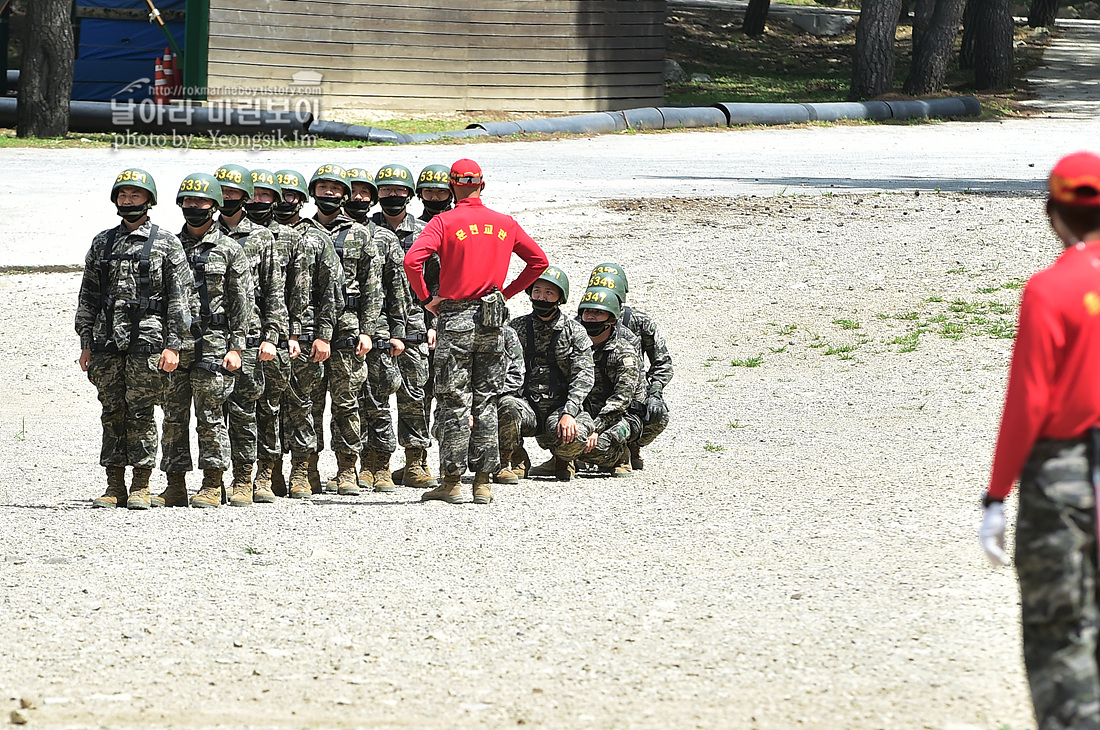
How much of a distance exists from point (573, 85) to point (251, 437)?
23.8 m

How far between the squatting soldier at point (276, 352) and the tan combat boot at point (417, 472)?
908 mm

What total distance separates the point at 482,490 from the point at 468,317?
1073mm

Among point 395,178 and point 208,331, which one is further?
point 395,178

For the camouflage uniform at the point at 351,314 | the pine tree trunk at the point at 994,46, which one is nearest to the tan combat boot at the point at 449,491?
the camouflage uniform at the point at 351,314

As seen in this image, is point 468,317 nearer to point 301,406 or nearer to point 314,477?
point 301,406

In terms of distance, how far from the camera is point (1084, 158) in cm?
422

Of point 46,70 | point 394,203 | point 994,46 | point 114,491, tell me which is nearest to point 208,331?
point 114,491

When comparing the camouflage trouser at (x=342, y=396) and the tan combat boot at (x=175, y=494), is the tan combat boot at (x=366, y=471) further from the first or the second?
the tan combat boot at (x=175, y=494)

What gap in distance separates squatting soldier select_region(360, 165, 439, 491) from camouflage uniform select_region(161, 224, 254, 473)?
1.10 metres

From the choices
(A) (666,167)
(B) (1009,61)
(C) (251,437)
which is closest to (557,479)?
(C) (251,437)

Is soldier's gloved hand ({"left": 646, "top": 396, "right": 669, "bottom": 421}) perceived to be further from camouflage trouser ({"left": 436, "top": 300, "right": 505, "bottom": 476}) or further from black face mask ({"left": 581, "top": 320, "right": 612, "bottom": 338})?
camouflage trouser ({"left": 436, "top": 300, "right": 505, "bottom": 476})

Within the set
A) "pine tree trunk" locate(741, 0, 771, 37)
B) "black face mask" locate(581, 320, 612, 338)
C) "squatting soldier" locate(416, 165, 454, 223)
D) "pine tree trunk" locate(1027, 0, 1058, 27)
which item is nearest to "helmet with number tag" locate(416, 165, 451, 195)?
"squatting soldier" locate(416, 165, 454, 223)

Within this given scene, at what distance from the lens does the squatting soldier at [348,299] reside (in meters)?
9.28

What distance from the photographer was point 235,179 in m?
8.92
